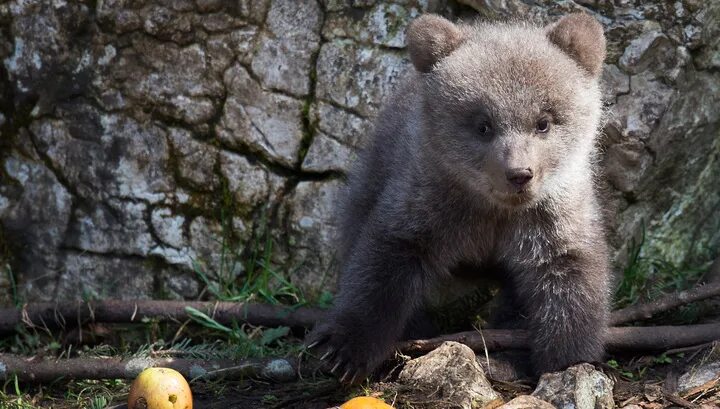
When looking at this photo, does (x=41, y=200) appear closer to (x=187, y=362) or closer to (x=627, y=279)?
(x=187, y=362)

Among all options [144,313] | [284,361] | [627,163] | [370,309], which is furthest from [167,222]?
[627,163]

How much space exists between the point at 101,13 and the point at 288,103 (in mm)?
1388

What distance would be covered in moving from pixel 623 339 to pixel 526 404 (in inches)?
44.3

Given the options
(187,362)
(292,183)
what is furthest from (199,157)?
(187,362)

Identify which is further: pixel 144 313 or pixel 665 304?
pixel 144 313

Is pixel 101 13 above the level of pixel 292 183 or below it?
above

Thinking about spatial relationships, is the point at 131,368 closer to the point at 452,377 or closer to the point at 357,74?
the point at 452,377

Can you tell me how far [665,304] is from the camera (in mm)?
5684

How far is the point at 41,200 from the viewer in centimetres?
683

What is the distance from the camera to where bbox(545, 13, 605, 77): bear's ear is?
5266 millimetres

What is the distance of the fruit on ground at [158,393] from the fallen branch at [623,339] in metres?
1.24

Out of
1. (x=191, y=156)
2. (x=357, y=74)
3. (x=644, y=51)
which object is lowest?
(x=191, y=156)

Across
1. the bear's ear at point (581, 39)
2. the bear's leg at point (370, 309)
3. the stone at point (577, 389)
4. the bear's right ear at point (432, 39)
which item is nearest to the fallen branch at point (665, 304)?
the stone at point (577, 389)

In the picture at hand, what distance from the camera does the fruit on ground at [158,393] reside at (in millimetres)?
4734
